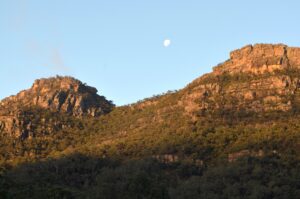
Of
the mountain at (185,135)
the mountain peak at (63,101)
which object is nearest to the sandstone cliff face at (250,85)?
the mountain at (185,135)

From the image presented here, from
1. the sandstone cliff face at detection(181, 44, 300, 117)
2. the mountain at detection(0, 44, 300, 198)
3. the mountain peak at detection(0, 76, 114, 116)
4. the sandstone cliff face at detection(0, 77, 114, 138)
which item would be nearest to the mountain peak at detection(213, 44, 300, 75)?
the sandstone cliff face at detection(181, 44, 300, 117)

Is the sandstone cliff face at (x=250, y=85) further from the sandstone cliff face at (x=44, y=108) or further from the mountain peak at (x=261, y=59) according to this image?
the sandstone cliff face at (x=44, y=108)

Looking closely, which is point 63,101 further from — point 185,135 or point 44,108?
point 185,135

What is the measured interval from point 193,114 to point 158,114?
13.9 m

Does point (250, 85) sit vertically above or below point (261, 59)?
below

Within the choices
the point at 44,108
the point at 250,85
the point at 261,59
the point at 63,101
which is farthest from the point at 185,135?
the point at 44,108

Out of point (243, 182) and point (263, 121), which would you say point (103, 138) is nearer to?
point (263, 121)

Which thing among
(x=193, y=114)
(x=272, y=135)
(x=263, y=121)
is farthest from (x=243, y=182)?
(x=193, y=114)

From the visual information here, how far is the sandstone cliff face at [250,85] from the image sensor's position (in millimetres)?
152125

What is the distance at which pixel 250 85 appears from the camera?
15900 centimetres

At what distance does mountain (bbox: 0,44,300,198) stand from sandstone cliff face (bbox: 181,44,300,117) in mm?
265

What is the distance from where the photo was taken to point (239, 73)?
169m

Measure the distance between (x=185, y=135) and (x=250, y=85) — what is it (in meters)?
25.8

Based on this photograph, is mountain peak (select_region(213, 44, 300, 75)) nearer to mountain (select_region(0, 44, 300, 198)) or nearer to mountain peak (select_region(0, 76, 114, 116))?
mountain (select_region(0, 44, 300, 198))
